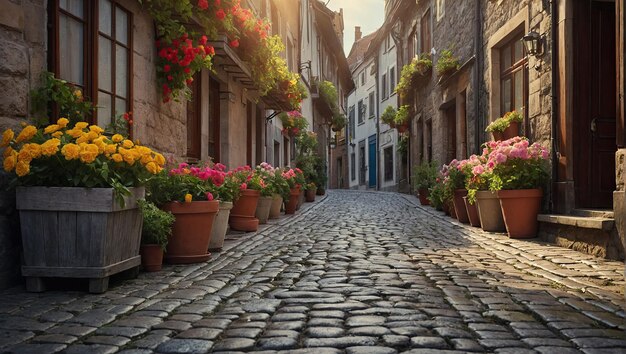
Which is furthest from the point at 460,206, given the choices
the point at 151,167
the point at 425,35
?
the point at 425,35

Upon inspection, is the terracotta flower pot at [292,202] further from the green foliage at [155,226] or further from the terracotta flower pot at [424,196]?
the green foliage at [155,226]

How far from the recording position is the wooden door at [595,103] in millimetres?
6664

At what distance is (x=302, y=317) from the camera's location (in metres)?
3.26

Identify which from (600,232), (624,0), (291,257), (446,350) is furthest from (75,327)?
(600,232)

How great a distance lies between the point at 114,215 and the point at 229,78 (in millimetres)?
5792

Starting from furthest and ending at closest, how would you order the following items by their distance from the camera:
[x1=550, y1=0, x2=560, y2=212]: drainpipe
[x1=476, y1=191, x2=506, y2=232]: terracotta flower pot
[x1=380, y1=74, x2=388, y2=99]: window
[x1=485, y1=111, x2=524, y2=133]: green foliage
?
[x1=380, y1=74, x2=388, y2=99]: window, [x1=485, y1=111, x2=524, y2=133]: green foliage, [x1=476, y1=191, x2=506, y2=232]: terracotta flower pot, [x1=550, y1=0, x2=560, y2=212]: drainpipe

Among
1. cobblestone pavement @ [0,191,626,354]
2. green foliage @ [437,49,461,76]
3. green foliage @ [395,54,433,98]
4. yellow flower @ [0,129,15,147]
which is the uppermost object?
green foliage @ [395,54,433,98]

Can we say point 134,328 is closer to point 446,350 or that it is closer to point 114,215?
point 114,215

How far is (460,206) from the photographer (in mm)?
9414

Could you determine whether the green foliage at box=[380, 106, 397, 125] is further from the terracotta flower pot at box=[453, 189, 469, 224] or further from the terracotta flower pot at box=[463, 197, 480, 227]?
the terracotta flower pot at box=[463, 197, 480, 227]

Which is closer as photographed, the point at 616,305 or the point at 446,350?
the point at 446,350

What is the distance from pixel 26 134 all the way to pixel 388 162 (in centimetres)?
2210

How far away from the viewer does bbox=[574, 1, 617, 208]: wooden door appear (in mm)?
6664

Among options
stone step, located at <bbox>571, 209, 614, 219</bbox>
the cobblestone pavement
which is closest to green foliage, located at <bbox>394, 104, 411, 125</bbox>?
stone step, located at <bbox>571, 209, 614, 219</bbox>
